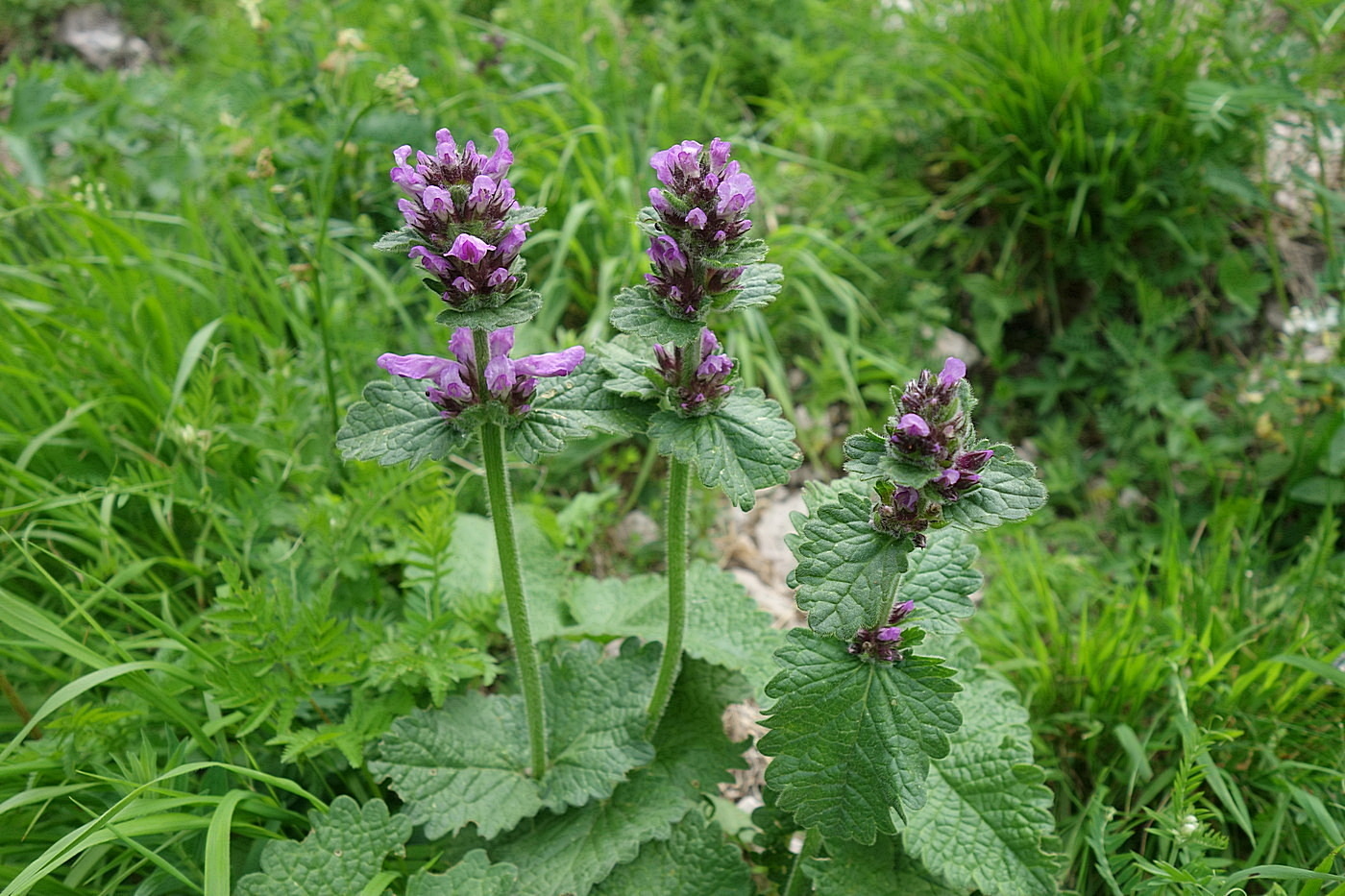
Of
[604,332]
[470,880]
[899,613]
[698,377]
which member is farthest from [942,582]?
[604,332]

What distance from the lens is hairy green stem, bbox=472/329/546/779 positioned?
1601 millimetres

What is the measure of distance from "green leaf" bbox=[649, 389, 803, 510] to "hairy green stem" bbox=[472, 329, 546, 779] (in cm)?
29

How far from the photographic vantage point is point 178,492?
2340 mm

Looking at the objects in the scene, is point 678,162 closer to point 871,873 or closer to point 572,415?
point 572,415

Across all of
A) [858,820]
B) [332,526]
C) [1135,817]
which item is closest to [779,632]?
[858,820]

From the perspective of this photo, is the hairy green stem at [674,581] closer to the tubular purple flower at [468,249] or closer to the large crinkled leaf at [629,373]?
the large crinkled leaf at [629,373]

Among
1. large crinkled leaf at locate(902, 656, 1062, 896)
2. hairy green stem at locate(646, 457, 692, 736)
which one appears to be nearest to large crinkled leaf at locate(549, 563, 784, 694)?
hairy green stem at locate(646, 457, 692, 736)

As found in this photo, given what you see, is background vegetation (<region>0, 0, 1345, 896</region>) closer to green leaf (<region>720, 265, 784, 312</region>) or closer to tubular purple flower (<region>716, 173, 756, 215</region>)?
green leaf (<region>720, 265, 784, 312</region>)

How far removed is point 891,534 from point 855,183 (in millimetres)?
2842

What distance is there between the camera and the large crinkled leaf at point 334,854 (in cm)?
168

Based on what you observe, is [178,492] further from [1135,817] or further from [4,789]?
[1135,817]

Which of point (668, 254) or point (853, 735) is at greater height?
point (668, 254)

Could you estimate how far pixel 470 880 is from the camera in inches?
67.2

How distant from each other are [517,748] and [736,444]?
0.91m
